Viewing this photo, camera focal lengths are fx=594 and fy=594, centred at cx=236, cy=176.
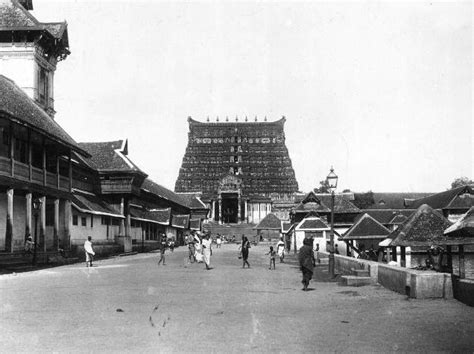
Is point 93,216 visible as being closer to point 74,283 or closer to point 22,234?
point 22,234

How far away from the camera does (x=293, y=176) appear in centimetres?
10688

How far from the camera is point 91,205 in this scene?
3859 cm

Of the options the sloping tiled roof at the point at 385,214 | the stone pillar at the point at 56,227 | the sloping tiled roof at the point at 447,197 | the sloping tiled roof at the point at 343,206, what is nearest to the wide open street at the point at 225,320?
the stone pillar at the point at 56,227

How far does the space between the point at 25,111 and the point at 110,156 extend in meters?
19.6

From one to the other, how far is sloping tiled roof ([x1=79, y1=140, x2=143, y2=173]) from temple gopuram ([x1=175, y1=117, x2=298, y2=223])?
5314 cm

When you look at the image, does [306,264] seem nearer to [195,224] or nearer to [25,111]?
[25,111]

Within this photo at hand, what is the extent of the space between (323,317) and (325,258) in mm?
22137

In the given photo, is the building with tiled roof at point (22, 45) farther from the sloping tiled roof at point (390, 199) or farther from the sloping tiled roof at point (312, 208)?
the sloping tiled roof at point (390, 199)

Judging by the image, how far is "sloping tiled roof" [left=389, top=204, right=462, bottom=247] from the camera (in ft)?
49.9

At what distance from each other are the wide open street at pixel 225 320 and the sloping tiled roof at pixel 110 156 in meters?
30.5

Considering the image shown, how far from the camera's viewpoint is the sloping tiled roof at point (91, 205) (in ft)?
116

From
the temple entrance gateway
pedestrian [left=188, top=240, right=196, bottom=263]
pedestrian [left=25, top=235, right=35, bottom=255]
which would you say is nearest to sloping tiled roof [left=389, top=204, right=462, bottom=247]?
pedestrian [left=25, top=235, right=35, bottom=255]

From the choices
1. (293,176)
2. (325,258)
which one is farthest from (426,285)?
(293,176)

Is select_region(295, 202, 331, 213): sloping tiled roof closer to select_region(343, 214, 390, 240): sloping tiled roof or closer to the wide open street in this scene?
select_region(343, 214, 390, 240): sloping tiled roof
